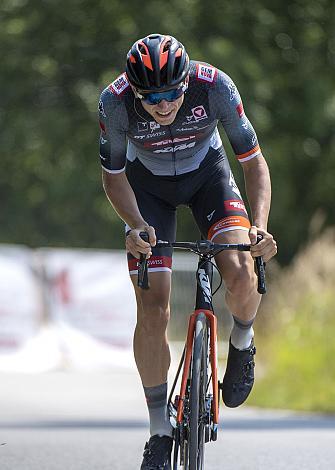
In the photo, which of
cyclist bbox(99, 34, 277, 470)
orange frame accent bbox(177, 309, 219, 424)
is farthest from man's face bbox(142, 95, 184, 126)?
orange frame accent bbox(177, 309, 219, 424)

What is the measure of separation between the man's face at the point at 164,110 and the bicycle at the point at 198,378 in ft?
1.99

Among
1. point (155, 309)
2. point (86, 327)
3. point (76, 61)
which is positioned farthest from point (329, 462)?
point (76, 61)

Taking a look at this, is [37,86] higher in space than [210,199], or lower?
higher

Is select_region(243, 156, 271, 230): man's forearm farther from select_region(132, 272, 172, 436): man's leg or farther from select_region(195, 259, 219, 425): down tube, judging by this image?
select_region(132, 272, 172, 436): man's leg

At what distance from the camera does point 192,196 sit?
7.21 meters

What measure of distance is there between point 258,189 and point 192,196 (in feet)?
1.85

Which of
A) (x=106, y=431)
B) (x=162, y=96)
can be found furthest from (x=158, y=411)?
(x=106, y=431)

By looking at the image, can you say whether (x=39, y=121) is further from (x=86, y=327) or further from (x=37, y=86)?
(x=86, y=327)

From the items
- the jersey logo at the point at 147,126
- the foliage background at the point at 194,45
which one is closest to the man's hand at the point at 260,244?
the jersey logo at the point at 147,126

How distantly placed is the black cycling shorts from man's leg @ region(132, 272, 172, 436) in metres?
0.16

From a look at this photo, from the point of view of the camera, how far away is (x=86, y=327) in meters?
17.3

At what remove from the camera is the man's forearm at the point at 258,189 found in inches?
260

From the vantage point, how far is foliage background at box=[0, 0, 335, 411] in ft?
77.2

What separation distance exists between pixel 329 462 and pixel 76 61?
693 inches
